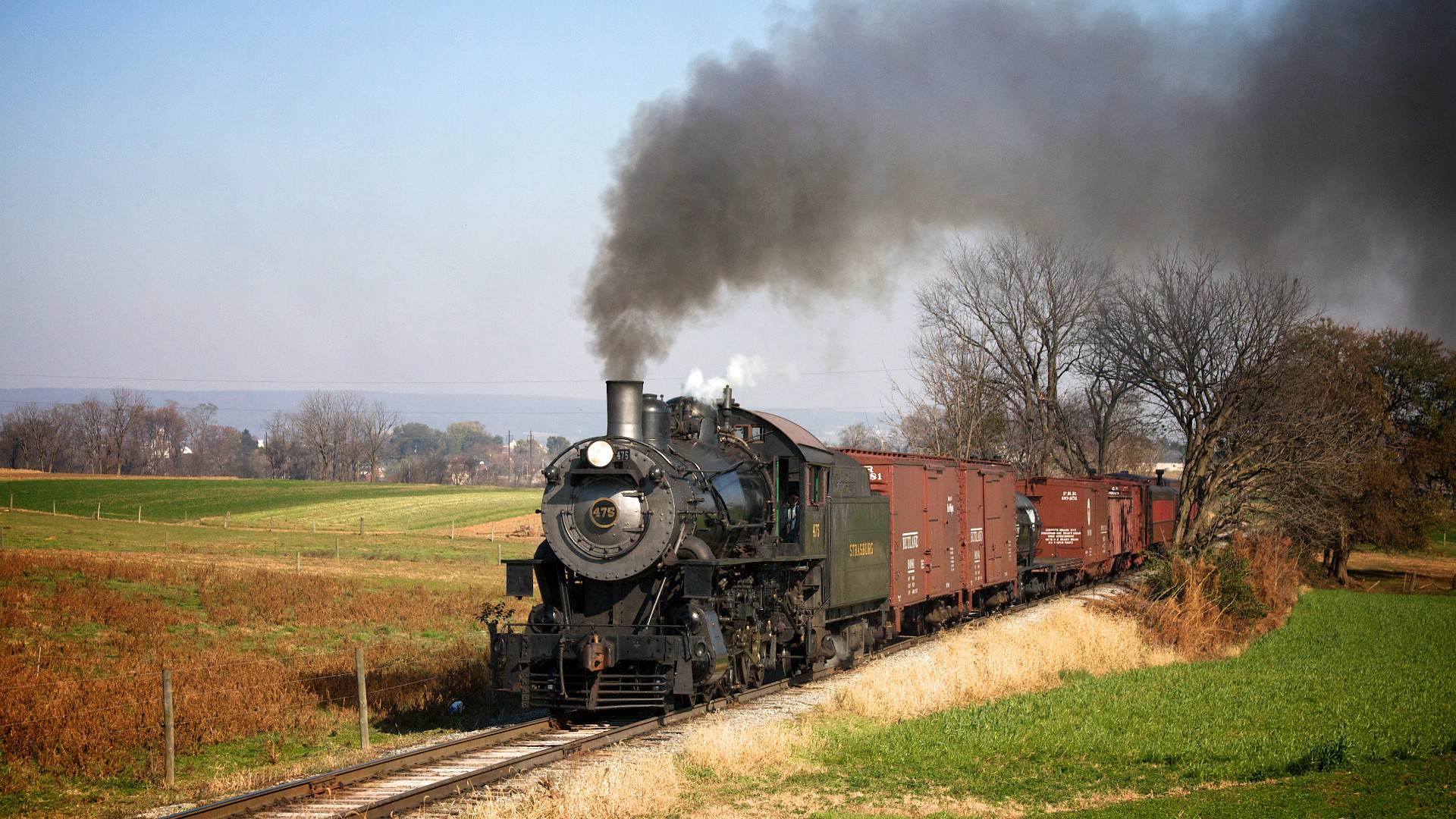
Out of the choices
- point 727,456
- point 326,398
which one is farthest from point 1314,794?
point 326,398

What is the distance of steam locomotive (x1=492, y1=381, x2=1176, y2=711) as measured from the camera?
37.6ft

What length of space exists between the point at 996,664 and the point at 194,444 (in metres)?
147

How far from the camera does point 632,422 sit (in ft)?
40.4

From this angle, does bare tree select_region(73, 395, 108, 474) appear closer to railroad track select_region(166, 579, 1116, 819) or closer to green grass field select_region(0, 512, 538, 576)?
green grass field select_region(0, 512, 538, 576)

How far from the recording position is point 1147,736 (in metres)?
11.2

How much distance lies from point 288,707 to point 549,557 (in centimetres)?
394

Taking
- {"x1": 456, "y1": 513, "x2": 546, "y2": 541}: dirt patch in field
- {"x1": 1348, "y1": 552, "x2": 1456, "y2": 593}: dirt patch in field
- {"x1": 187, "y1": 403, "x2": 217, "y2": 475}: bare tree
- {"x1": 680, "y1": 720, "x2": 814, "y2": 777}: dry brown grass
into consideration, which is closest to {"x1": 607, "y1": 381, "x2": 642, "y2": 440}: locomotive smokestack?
{"x1": 680, "y1": 720, "x2": 814, "y2": 777}: dry brown grass

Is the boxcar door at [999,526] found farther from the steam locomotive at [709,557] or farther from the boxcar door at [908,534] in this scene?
the boxcar door at [908,534]

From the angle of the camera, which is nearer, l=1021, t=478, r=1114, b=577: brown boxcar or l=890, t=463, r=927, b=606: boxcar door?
l=890, t=463, r=927, b=606: boxcar door

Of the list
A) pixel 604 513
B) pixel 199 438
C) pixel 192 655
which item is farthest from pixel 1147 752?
pixel 199 438

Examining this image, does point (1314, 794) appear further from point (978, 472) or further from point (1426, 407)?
point (1426, 407)

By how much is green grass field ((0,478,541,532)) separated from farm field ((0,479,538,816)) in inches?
1032

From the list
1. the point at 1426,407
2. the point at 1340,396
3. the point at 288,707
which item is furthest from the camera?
the point at 1426,407

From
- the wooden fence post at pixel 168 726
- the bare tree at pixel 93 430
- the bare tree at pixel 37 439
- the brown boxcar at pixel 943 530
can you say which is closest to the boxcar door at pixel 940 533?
the brown boxcar at pixel 943 530
